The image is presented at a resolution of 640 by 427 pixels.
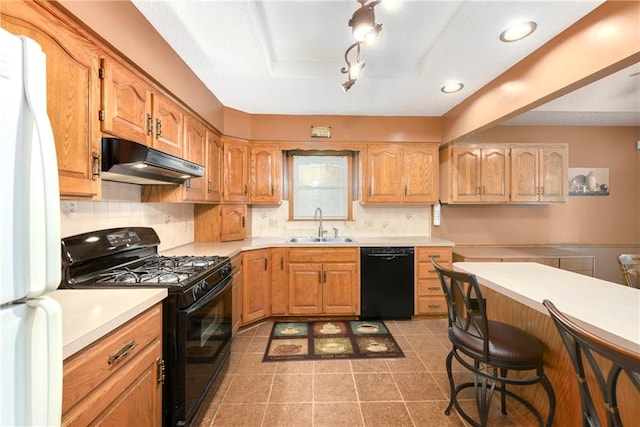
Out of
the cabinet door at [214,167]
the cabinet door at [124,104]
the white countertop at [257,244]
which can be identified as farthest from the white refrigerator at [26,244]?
the cabinet door at [214,167]

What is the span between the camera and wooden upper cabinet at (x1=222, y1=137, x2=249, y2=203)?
3023 mm

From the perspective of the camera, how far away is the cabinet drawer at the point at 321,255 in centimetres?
300

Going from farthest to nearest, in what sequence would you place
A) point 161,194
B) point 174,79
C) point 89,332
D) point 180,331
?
point 161,194
point 174,79
point 180,331
point 89,332

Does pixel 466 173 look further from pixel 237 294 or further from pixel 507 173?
pixel 237 294

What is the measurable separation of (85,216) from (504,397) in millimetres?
2856

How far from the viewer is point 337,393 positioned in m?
1.89

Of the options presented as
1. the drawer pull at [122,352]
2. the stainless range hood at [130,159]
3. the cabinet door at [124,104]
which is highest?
the cabinet door at [124,104]

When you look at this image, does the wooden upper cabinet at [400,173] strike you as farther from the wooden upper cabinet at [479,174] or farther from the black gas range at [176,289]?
the black gas range at [176,289]

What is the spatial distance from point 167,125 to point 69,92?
32.0 inches

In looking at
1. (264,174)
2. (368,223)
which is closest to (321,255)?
(368,223)

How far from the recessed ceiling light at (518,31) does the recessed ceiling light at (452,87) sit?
0.67 m

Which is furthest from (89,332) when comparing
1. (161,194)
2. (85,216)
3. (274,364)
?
(274,364)

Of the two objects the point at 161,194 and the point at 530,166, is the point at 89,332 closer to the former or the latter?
the point at 161,194

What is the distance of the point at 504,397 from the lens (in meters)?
1.70
